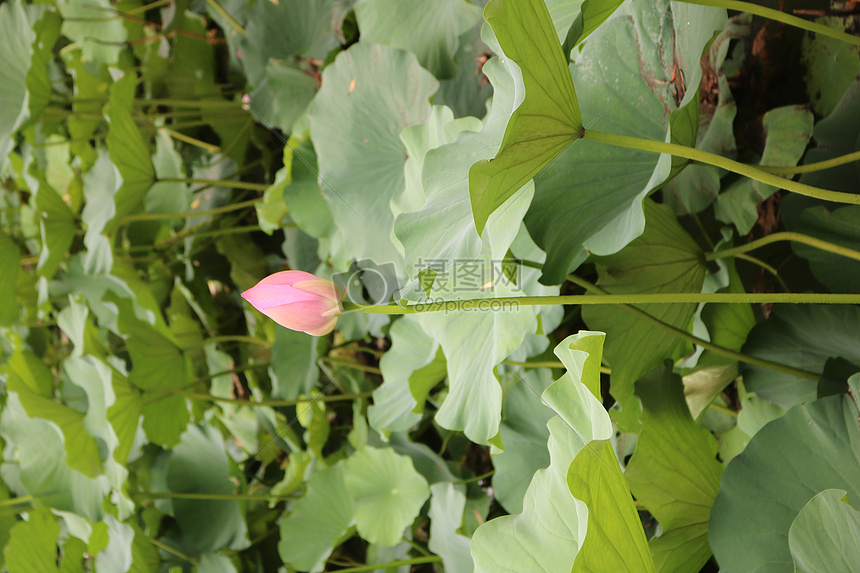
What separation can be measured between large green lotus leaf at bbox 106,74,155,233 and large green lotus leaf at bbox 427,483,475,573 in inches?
31.4

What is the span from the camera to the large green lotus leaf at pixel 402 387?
31.1 inches

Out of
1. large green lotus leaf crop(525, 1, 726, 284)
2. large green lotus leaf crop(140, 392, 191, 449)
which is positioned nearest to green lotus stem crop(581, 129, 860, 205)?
large green lotus leaf crop(525, 1, 726, 284)

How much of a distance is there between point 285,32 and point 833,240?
0.98 m

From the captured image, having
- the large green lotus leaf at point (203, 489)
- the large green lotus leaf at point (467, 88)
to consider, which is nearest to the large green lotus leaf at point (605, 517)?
the large green lotus leaf at point (467, 88)

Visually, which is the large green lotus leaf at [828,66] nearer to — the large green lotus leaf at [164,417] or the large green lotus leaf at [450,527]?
the large green lotus leaf at [450,527]

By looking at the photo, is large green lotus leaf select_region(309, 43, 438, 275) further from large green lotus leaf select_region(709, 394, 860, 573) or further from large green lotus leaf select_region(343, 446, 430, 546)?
large green lotus leaf select_region(709, 394, 860, 573)

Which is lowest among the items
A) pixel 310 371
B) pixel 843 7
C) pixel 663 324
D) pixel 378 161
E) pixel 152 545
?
pixel 152 545

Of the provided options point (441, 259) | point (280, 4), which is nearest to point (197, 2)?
point (280, 4)

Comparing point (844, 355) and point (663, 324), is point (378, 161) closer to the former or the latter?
point (663, 324)

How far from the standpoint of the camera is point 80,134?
5.18 feet

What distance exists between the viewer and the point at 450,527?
831 mm

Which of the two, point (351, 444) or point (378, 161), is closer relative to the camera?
point (378, 161)

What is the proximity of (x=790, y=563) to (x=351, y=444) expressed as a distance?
860 mm

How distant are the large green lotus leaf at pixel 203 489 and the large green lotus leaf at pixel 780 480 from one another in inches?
38.6
